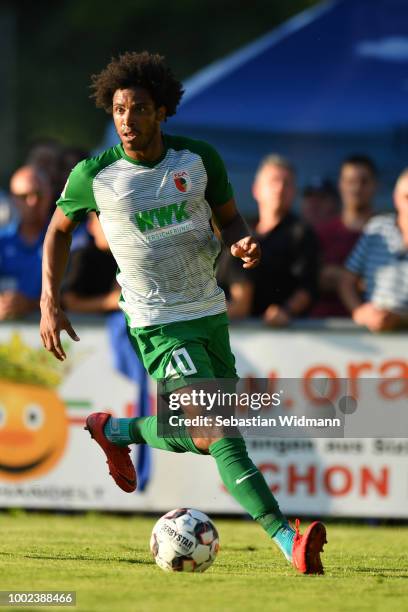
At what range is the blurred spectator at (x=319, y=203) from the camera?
42.5ft

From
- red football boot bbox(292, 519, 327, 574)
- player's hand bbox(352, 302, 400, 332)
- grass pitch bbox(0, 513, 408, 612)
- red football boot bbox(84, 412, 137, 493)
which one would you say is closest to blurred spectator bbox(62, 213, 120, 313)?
player's hand bbox(352, 302, 400, 332)

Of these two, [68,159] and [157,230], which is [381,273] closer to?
[68,159]

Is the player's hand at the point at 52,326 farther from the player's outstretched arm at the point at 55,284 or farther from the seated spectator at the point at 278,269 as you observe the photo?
the seated spectator at the point at 278,269

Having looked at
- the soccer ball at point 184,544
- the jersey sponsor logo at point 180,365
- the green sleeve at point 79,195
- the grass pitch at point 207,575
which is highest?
the green sleeve at point 79,195

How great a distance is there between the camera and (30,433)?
1094cm

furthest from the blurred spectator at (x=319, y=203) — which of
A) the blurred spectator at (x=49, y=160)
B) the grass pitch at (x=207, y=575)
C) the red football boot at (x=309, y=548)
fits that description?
the red football boot at (x=309, y=548)

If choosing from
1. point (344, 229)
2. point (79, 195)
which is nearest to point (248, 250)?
point (79, 195)

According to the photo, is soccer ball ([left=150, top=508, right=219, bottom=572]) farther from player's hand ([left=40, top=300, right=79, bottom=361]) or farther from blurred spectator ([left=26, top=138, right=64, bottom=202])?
blurred spectator ([left=26, top=138, right=64, bottom=202])

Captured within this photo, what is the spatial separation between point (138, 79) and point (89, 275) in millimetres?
3958

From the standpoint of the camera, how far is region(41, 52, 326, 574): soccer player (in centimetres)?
742

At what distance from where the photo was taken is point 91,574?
6984mm

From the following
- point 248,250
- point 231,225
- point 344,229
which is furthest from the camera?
point 344,229

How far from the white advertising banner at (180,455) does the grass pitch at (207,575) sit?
2.80 ft

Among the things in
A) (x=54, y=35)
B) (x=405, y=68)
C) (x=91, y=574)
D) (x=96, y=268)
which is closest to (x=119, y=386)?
(x=96, y=268)
